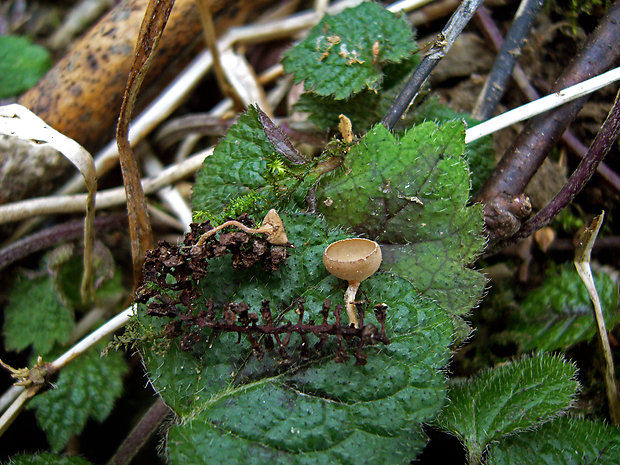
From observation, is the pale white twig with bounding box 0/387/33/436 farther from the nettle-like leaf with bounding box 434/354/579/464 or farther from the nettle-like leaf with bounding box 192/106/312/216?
the nettle-like leaf with bounding box 434/354/579/464

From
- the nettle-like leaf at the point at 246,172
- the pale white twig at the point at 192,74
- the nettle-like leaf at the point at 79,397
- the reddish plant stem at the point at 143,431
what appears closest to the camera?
the nettle-like leaf at the point at 246,172

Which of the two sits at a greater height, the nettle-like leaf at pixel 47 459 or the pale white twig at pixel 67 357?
the pale white twig at pixel 67 357

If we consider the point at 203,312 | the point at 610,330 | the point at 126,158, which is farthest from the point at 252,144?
the point at 610,330

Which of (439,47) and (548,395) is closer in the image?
(548,395)

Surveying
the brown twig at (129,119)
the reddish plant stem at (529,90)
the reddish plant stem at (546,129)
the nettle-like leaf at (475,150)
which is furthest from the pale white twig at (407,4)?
the brown twig at (129,119)

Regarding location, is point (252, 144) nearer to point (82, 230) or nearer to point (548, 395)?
point (82, 230)

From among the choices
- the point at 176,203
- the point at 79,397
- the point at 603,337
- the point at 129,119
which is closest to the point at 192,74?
the point at 176,203

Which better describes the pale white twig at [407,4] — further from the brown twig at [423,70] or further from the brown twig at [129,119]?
the brown twig at [129,119]
